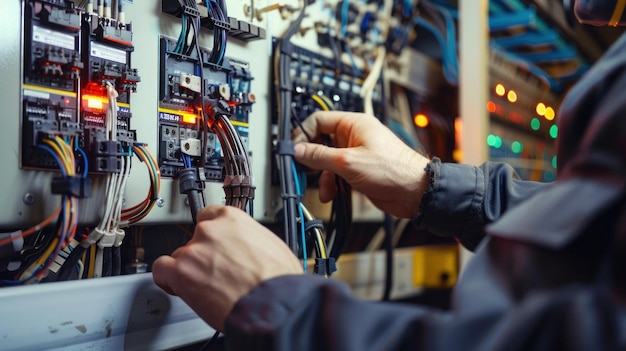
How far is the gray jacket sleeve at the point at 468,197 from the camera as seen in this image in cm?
114

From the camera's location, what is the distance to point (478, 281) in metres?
0.57

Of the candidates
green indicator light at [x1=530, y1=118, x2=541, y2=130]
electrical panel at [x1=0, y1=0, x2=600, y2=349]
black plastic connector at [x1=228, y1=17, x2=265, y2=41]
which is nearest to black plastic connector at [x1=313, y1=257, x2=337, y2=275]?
electrical panel at [x1=0, y1=0, x2=600, y2=349]

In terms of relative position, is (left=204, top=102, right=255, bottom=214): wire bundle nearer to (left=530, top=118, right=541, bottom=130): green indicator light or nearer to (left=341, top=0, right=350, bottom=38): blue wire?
(left=341, top=0, right=350, bottom=38): blue wire

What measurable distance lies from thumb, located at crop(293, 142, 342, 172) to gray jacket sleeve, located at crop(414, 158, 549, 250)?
204 mm

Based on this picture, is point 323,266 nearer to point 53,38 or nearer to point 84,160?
point 84,160

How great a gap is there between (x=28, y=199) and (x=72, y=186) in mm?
78

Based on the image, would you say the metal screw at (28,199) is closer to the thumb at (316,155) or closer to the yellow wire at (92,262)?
the yellow wire at (92,262)

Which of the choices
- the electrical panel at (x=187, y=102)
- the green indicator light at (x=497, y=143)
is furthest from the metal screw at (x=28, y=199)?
the green indicator light at (x=497, y=143)

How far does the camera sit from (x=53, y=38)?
0.82 metres

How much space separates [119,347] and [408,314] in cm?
53

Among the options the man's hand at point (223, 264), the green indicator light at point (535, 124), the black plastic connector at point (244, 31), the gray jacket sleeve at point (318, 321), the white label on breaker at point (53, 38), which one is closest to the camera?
the gray jacket sleeve at point (318, 321)

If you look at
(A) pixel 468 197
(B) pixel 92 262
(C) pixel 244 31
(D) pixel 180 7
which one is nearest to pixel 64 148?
(B) pixel 92 262

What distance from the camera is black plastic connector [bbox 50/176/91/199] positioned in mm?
781

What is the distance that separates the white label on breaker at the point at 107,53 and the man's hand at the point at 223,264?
0.99 feet
